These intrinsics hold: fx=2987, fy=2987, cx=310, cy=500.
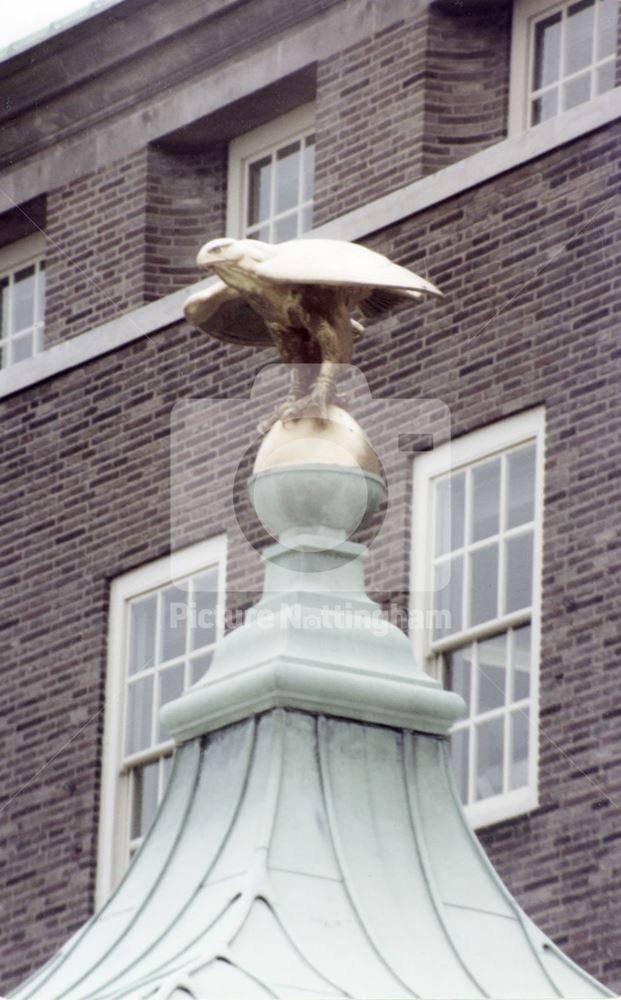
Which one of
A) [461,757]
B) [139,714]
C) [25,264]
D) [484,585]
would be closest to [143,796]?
[139,714]

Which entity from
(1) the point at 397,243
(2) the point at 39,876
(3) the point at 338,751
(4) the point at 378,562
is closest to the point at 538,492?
(4) the point at 378,562

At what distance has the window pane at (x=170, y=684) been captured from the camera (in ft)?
60.8

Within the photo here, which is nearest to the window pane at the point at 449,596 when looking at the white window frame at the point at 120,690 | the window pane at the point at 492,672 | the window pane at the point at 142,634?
the window pane at the point at 492,672

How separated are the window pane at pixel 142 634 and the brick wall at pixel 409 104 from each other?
2.72 meters

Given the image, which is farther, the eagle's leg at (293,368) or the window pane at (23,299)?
the window pane at (23,299)

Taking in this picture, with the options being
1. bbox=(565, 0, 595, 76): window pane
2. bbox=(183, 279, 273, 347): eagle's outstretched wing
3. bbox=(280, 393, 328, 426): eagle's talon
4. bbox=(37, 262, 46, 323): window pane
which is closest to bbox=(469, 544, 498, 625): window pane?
bbox=(565, 0, 595, 76): window pane

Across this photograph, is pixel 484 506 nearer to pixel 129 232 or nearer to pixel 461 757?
pixel 461 757

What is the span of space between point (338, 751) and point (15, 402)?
1472 cm

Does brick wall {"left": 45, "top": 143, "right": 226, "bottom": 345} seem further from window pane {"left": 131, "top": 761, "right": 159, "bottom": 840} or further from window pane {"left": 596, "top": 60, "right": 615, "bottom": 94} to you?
window pane {"left": 596, "top": 60, "right": 615, "bottom": 94}

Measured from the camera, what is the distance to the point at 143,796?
61.6 feet

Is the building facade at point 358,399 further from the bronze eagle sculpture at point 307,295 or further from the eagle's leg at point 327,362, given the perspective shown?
the eagle's leg at point 327,362

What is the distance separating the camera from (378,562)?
667 inches

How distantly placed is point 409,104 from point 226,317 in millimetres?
11323

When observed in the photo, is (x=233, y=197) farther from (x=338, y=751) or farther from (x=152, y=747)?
(x=338, y=751)
